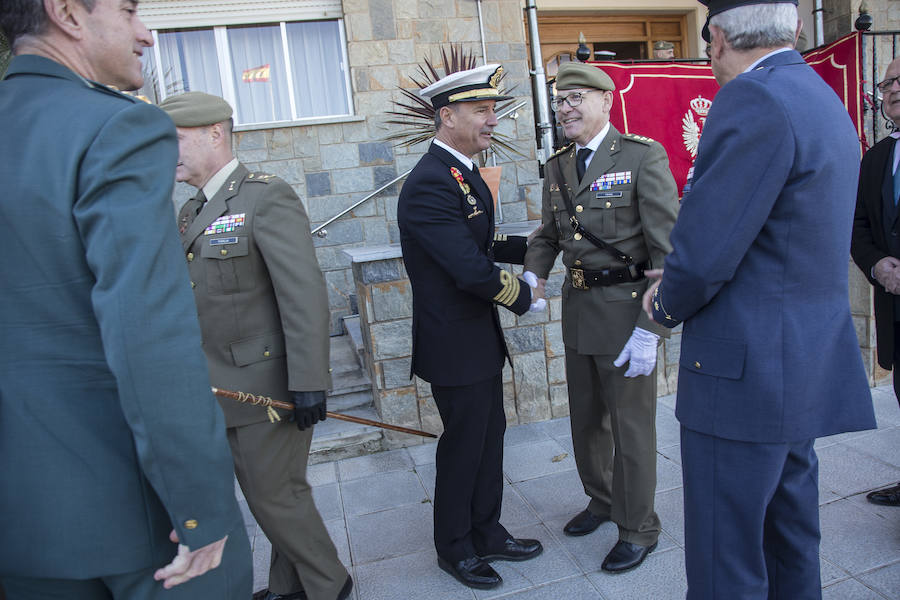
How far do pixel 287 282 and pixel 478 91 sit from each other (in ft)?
3.30

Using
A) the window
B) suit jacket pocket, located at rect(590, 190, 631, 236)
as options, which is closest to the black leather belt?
suit jacket pocket, located at rect(590, 190, 631, 236)

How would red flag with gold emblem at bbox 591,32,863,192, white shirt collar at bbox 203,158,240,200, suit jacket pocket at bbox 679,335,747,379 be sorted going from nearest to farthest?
suit jacket pocket at bbox 679,335,747,379
white shirt collar at bbox 203,158,240,200
red flag with gold emblem at bbox 591,32,863,192

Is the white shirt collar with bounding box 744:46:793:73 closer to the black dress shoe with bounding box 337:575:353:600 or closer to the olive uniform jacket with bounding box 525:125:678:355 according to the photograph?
the olive uniform jacket with bounding box 525:125:678:355

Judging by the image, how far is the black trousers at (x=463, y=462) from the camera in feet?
7.82

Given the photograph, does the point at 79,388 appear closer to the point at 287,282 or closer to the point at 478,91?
the point at 287,282

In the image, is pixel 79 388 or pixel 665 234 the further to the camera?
pixel 665 234

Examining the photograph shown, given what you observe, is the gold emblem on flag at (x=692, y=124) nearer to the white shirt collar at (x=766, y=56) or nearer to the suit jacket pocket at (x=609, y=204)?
the suit jacket pocket at (x=609, y=204)

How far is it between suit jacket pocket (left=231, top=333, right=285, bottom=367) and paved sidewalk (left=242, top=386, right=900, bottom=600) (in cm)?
104

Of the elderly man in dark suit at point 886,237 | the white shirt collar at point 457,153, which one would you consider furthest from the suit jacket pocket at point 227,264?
the elderly man in dark suit at point 886,237

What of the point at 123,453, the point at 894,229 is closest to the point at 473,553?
the point at 123,453

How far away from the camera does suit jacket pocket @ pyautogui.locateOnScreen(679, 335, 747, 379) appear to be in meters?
1.56

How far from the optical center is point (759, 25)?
59.9 inches

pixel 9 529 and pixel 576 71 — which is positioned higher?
pixel 576 71

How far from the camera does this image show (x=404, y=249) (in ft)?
7.93
